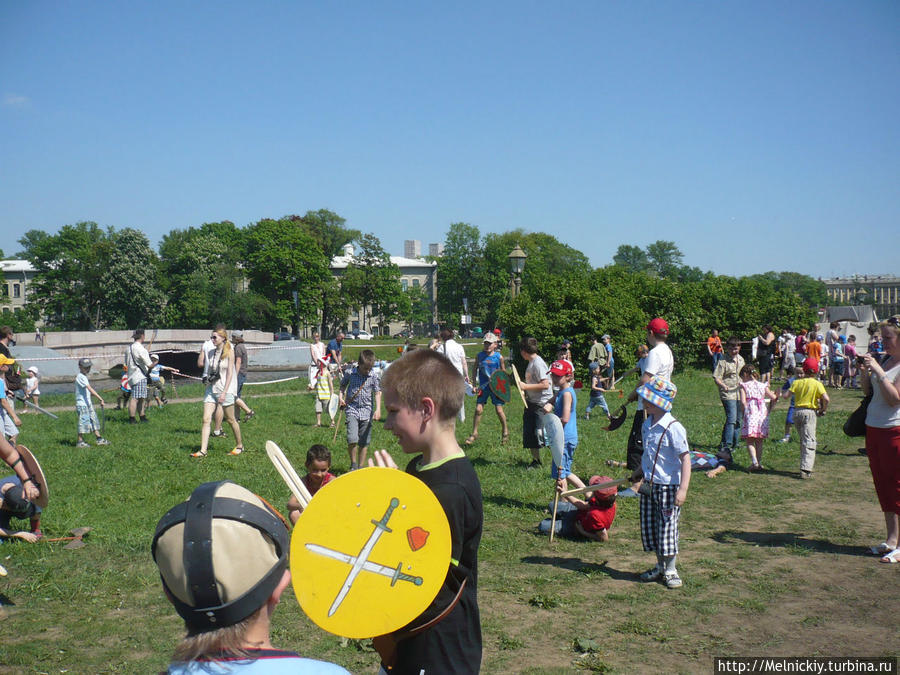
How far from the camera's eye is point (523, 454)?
40.2 ft

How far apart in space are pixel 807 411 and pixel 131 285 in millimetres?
67705

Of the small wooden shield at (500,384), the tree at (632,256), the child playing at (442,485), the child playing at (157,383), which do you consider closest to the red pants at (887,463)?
the child playing at (442,485)

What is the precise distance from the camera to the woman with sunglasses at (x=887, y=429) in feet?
21.7

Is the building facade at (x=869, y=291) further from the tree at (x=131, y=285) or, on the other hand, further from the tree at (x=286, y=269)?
the tree at (x=131, y=285)

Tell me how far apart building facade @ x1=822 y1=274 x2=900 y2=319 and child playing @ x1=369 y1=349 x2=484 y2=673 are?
16225 cm

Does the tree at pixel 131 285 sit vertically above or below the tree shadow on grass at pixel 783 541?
above

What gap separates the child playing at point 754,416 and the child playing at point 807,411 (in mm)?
505

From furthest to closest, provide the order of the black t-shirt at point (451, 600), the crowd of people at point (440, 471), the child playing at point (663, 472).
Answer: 1. the child playing at point (663, 472)
2. the black t-shirt at point (451, 600)
3. the crowd of people at point (440, 471)

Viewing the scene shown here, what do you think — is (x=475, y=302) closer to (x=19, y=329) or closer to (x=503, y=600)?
(x=19, y=329)

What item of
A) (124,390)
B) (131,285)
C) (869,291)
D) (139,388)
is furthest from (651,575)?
(869,291)

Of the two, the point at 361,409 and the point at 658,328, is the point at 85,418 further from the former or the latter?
the point at 658,328

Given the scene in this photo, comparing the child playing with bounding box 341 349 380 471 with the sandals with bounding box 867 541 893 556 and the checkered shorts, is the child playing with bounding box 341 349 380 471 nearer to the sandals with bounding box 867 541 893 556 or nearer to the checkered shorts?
the checkered shorts

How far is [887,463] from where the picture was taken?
6.76 metres

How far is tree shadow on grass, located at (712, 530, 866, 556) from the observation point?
742 cm
